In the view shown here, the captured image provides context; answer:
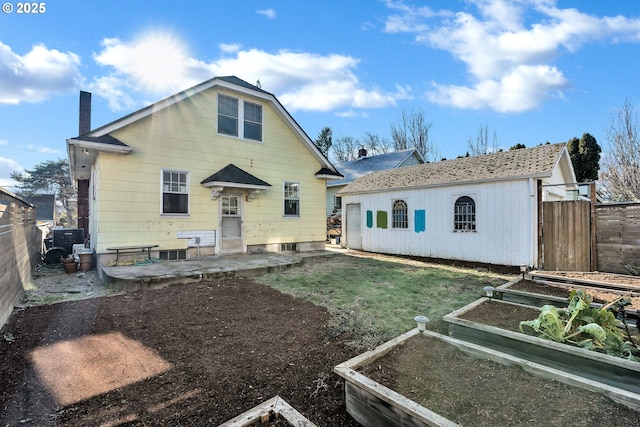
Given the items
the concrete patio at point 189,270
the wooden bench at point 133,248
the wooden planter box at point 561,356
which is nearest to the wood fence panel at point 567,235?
the wooden planter box at point 561,356

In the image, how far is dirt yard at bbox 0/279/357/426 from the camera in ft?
7.69

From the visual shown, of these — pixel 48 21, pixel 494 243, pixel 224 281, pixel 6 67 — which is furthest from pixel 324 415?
pixel 6 67

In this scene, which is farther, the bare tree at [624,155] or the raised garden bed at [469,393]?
the bare tree at [624,155]

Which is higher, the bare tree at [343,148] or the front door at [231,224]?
the bare tree at [343,148]

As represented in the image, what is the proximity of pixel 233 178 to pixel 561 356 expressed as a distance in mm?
8976

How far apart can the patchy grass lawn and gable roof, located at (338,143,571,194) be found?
2910 millimetres

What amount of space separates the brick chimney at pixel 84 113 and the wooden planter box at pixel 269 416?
16151mm

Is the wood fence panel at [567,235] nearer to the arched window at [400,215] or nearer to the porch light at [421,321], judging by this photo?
the arched window at [400,215]

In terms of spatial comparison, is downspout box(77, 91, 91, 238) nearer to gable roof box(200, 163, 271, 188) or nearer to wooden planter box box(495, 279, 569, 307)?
gable roof box(200, 163, 271, 188)

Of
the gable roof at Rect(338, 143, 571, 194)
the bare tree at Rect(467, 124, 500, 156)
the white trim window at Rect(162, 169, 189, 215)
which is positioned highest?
the bare tree at Rect(467, 124, 500, 156)

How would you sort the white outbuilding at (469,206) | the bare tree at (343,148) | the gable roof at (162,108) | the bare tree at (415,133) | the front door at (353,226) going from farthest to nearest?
1. the bare tree at (343,148)
2. the bare tree at (415,133)
3. the front door at (353,226)
4. the white outbuilding at (469,206)
5. the gable roof at (162,108)

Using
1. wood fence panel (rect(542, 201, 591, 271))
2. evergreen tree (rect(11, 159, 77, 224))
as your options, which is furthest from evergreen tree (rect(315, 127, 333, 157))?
wood fence panel (rect(542, 201, 591, 271))

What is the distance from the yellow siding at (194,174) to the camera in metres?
8.29

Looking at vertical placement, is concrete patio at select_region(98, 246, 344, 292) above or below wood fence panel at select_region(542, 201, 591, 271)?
below
